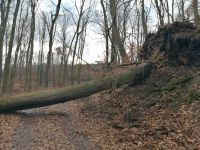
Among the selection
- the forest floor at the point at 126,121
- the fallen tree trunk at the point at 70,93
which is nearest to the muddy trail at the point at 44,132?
the forest floor at the point at 126,121

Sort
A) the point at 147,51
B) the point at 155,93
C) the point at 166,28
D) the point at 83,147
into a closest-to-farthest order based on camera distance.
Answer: the point at 83,147
the point at 155,93
the point at 166,28
the point at 147,51

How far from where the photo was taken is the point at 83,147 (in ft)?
34.8

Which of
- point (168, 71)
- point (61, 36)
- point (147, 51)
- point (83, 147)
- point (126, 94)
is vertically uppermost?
point (61, 36)

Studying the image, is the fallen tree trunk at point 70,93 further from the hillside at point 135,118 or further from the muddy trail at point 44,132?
the muddy trail at point 44,132

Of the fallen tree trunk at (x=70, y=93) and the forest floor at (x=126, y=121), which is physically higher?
the fallen tree trunk at (x=70, y=93)

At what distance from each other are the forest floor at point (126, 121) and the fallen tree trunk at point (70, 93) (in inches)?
15.8

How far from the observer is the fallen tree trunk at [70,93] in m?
15.1

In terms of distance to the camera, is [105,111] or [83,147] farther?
[105,111]

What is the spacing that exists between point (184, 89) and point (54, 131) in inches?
214

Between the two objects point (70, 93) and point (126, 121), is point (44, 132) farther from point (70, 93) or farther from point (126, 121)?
point (70, 93)

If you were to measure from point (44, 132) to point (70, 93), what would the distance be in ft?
11.5

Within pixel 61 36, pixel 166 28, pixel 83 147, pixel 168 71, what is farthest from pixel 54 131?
pixel 61 36

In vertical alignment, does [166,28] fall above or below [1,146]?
above

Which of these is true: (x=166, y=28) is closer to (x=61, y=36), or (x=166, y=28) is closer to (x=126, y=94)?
(x=126, y=94)
